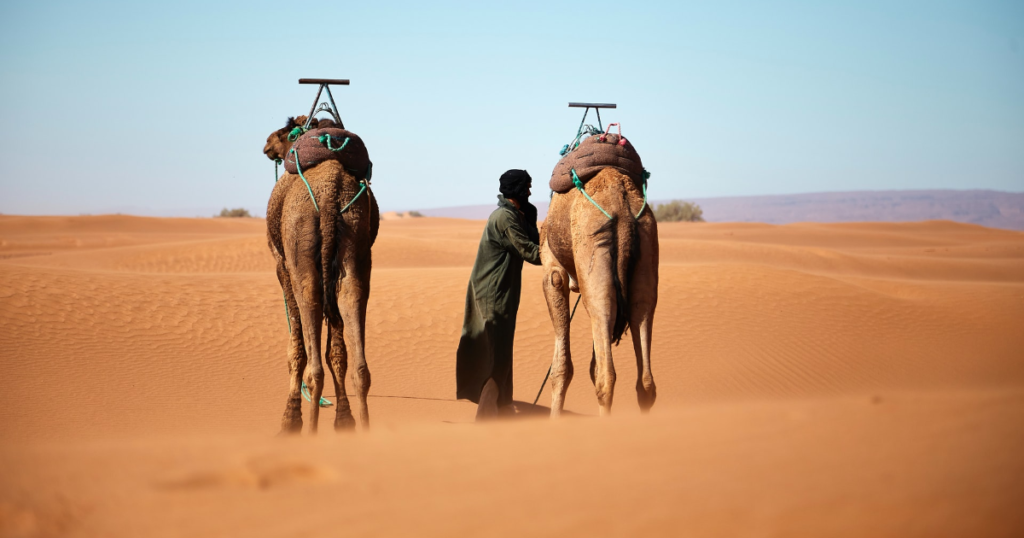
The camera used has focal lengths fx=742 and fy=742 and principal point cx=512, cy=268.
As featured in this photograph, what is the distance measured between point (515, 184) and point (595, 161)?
1106mm

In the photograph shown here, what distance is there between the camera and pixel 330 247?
18.4ft

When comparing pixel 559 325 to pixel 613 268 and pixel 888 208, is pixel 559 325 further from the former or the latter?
pixel 888 208

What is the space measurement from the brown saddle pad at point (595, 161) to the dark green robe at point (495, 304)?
74 centimetres

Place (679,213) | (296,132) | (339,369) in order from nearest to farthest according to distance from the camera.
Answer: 1. (339,369)
2. (296,132)
3. (679,213)

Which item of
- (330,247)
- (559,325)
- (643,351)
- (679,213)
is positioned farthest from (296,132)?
(679,213)

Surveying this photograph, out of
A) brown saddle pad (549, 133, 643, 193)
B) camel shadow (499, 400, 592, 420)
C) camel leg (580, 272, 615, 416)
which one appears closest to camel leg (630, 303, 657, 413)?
camel leg (580, 272, 615, 416)

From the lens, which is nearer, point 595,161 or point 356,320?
point 356,320

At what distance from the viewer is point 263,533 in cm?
247

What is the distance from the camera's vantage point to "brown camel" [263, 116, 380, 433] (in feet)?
18.3

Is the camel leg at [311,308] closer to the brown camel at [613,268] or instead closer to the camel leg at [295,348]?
the camel leg at [295,348]

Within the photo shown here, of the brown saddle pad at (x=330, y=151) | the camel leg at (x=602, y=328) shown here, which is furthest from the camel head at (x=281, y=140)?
the camel leg at (x=602, y=328)

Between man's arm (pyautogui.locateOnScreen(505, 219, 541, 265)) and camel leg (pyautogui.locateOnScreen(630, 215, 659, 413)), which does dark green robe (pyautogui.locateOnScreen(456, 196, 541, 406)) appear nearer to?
man's arm (pyautogui.locateOnScreen(505, 219, 541, 265))

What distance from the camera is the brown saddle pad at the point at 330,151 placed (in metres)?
5.90

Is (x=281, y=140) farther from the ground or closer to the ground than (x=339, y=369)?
farther from the ground
